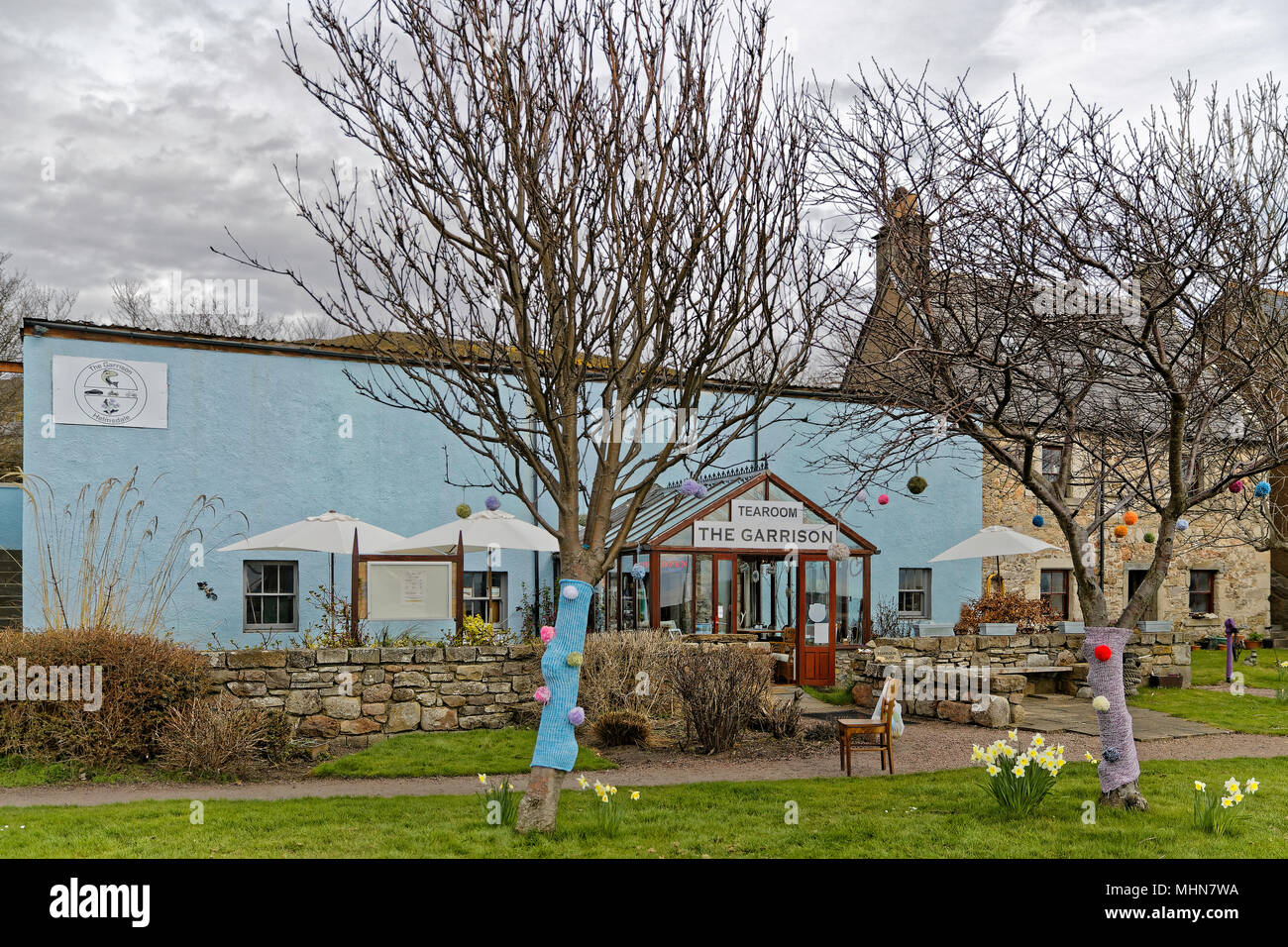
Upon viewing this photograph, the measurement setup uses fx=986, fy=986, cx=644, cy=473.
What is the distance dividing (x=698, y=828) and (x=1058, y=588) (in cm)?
1830

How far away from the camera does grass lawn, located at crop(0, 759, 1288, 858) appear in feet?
21.5

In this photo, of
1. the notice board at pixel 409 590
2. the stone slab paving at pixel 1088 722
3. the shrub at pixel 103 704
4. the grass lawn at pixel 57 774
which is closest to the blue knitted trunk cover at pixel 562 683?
the grass lawn at pixel 57 774

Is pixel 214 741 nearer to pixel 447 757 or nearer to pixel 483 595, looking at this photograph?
pixel 447 757

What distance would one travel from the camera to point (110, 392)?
15836mm

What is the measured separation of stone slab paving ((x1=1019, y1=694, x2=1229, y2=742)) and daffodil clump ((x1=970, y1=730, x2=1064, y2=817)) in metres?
5.09

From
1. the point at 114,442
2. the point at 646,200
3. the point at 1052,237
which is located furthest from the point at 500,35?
the point at 114,442

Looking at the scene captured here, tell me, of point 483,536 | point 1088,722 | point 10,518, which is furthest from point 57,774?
point 1088,722

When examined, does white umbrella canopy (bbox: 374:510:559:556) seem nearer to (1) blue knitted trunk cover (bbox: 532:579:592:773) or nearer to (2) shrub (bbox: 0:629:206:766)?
(2) shrub (bbox: 0:629:206:766)

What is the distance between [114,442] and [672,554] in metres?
9.19

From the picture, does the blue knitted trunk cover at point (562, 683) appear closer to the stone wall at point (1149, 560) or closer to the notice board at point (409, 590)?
the notice board at point (409, 590)

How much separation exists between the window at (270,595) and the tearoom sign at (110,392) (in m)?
2.87

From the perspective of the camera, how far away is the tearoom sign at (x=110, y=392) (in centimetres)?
1554

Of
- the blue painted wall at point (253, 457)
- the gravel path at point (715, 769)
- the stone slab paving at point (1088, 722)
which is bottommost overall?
the stone slab paving at point (1088, 722)

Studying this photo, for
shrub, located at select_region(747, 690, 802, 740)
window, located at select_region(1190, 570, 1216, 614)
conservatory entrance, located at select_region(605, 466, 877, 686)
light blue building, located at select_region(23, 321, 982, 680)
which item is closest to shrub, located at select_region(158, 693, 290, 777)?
shrub, located at select_region(747, 690, 802, 740)
